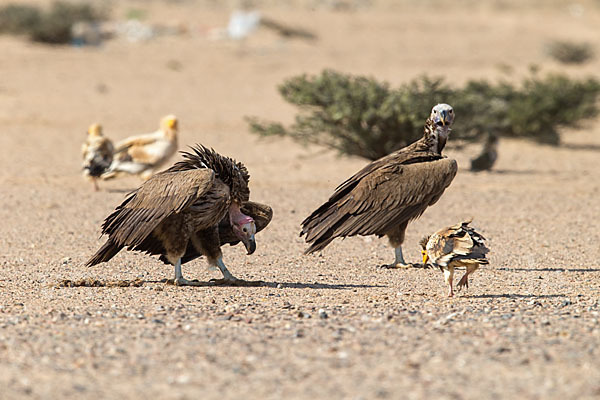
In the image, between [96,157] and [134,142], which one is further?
[134,142]

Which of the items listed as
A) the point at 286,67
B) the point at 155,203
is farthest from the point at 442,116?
the point at 286,67

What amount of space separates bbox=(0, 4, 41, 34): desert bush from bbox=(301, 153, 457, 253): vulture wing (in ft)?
85.2

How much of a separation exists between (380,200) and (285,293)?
57.6 inches

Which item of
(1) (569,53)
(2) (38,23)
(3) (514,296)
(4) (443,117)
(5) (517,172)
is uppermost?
(1) (569,53)

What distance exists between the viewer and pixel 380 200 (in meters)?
8.84

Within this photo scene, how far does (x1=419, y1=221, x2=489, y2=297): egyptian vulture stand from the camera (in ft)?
24.7

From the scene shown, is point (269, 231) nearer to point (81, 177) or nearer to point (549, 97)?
point (81, 177)

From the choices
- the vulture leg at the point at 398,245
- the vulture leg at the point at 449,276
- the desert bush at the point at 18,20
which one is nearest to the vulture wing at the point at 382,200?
the vulture leg at the point at 398,245

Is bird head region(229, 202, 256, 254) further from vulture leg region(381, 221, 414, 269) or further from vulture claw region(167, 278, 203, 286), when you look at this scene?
vulture leg region(381, 221, 414, 269)

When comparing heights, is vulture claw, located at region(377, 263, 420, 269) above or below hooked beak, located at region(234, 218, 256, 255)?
below

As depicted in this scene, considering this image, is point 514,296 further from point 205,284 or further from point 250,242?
point 205,284

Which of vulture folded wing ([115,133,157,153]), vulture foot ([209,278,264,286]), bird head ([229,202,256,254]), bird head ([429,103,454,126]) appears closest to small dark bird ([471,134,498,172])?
vulture folded wing ([115,133,157,153])

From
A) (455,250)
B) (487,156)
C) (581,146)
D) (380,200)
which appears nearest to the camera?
(455,250)

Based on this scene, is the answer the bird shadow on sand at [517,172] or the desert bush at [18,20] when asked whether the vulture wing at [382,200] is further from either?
the desert bush at [18,20]
